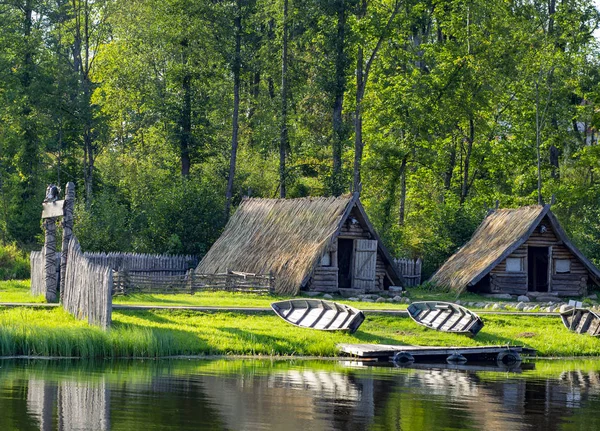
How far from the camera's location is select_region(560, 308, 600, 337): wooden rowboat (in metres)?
32.8

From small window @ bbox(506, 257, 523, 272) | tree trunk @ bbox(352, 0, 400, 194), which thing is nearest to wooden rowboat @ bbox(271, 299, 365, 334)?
small window @ bbox(506, 257, 523, 272)

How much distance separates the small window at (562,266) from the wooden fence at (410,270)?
614cm

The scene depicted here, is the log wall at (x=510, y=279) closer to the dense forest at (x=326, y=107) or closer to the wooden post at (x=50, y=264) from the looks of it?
the dense forest at (x=326, y=107)

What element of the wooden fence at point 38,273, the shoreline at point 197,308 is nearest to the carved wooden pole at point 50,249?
the wooden fence at point 38,273

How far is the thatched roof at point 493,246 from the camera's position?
41281 mm

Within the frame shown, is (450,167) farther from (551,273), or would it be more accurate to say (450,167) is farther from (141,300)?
(141,300)

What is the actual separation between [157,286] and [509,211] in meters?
15.1

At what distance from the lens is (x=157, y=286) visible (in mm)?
37781

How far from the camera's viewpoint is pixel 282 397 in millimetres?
21016

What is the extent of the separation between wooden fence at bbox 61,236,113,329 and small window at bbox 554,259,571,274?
19982 millimetres

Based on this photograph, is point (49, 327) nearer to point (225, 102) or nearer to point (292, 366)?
point (292, 366)

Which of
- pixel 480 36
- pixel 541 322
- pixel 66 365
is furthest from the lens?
pixel 480 36

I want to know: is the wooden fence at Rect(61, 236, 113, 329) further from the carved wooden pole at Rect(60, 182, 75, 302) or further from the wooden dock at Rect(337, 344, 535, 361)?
the wooden dock at Rect(337, 344, 535, 361)

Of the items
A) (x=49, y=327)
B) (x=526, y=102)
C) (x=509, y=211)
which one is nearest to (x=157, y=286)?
(x=49, y=327)
